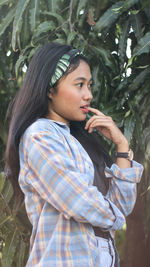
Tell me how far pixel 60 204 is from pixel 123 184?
26 cm

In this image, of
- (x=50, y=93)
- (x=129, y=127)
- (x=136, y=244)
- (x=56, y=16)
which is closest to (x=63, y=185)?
(x=50, y=93)

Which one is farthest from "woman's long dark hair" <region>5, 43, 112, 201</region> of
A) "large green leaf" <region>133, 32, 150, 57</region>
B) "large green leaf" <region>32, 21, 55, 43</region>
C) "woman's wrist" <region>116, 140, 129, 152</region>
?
"large green leaf" <region>32, 21, 55, 43</region>

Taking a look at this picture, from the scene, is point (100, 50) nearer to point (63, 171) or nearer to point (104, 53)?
point (104, 53)

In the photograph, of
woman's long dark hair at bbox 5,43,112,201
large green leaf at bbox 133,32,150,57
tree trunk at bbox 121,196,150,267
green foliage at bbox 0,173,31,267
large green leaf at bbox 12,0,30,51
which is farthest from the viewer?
tree trunk at bbox 121,196,150,267

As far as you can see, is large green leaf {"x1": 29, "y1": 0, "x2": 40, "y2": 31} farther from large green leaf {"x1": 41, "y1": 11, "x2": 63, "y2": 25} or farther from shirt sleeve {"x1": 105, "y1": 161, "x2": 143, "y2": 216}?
shirt sleeve {"x1": 105, "y1": 161, "x2": 143, "y2": 216}

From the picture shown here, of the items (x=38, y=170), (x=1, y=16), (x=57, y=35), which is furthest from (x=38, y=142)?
(x=1, y=16)

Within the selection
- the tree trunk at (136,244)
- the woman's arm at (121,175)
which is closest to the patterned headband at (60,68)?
the woman's arm at (121,175)

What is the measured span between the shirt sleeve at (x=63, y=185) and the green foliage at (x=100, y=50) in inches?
37.9

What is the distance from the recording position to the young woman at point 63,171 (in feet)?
4.09

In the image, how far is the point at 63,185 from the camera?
1.25m

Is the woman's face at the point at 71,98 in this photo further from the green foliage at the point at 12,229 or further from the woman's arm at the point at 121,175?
the green foliage at the point at 12,229

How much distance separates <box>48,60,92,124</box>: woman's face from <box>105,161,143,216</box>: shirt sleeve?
0.18m

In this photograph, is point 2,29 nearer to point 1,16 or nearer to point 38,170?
point 1,16

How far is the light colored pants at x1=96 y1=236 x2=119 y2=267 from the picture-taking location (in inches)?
51.5
